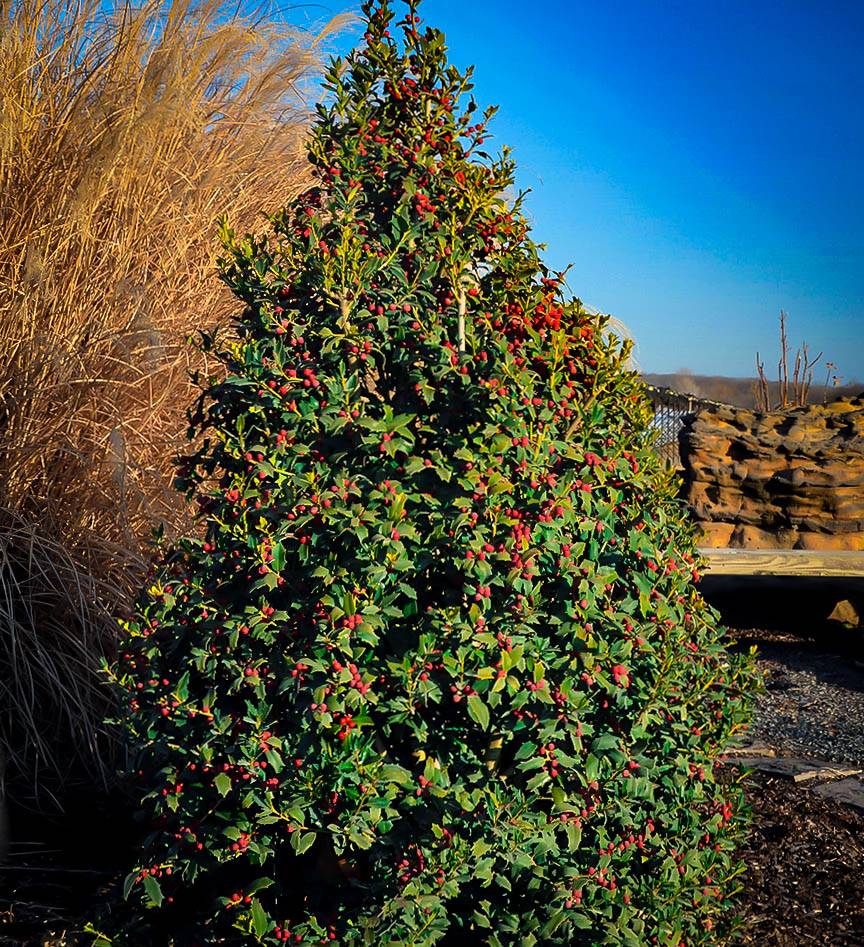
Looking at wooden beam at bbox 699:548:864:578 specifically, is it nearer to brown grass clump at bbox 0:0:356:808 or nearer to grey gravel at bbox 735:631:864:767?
grey gravel at bbox 735:631:864:767

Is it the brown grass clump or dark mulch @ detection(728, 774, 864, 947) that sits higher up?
the brown grass clump

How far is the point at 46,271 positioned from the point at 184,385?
2.13ft

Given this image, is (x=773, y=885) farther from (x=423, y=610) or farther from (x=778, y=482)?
(x=778, y=482)

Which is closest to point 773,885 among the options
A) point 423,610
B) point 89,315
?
point 423,610

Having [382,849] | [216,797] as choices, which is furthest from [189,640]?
[382,849]

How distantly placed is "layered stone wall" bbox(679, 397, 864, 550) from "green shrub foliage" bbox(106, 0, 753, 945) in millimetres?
4369

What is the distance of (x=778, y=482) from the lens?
6062mm

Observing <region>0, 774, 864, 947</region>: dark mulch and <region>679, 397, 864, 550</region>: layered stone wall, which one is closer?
<region>0, 774, 864, 947</region>: dark mulch

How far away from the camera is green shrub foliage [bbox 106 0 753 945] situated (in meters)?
1.65

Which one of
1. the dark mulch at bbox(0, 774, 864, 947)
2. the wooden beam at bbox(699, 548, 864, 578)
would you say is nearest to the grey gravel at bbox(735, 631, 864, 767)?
the wooden beam at bbox(699, 548, 864, 578)

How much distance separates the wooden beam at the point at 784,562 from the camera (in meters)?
5.46

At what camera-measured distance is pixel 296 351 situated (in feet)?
5.96

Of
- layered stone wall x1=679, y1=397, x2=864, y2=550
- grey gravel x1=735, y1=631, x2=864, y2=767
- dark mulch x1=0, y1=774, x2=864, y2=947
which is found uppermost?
layered stone wall x1=679, y1=397, x2=864, y2=550

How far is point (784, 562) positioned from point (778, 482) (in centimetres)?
78
